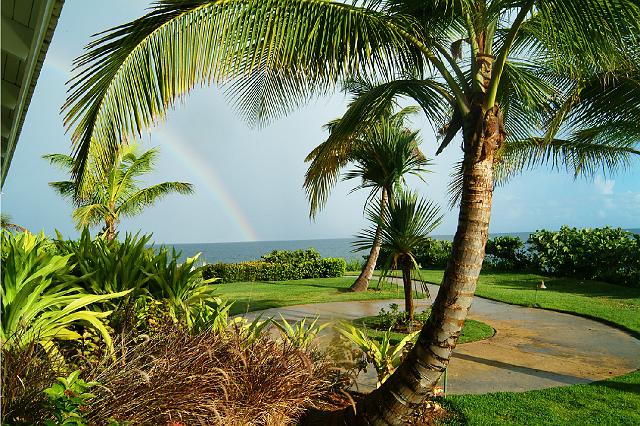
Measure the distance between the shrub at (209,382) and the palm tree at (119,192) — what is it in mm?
12329

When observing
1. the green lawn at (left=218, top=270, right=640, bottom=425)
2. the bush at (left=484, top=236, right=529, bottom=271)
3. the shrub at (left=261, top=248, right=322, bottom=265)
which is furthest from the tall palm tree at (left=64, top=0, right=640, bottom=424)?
the shrub at (left=261, top=248, right=322, bottom=265)

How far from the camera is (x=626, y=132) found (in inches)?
326

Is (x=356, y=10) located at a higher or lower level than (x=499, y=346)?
higher

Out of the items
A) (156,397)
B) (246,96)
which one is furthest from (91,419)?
(246,96)

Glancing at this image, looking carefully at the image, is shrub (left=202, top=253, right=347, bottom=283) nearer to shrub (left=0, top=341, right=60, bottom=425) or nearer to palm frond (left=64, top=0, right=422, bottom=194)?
palm frond (left=64, top=0, right=422, bottom=194)

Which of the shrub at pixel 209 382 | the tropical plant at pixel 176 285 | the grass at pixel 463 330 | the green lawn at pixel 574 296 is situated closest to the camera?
the shrub at pixel 209 382

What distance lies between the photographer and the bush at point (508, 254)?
21562 millimetres

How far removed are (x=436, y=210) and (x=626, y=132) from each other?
3432 millimetres

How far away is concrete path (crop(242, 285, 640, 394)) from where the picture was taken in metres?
6.15

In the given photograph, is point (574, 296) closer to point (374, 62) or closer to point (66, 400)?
point (374, 62)

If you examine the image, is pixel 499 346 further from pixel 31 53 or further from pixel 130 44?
pixel 31 53

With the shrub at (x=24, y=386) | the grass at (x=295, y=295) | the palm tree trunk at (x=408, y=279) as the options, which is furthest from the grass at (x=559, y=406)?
the grass at (x=295, y=295)

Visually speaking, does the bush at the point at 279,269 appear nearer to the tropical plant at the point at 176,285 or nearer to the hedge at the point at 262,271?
the hedge at the point at 262,271

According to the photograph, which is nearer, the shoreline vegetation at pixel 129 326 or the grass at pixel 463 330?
the shoreline vegetation at pixel 129 326
